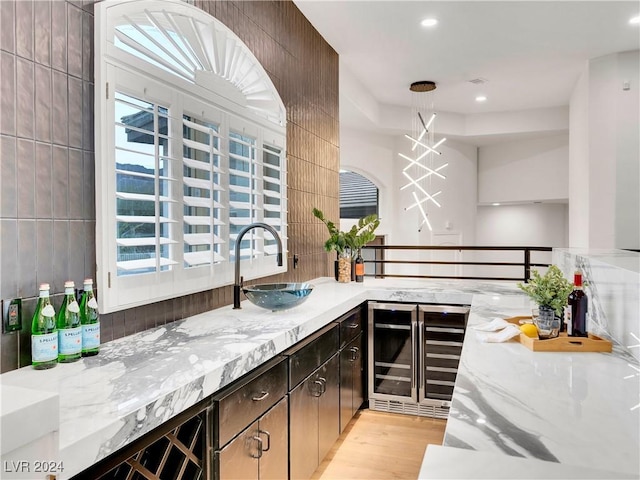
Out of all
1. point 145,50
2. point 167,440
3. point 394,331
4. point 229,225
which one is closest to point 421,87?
point 394,331

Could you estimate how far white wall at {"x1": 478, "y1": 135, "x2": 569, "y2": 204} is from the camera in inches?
280

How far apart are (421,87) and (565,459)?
4941 millimetres

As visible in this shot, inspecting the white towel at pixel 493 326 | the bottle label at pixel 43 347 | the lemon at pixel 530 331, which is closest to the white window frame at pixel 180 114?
the bottle label at pixel 43 347

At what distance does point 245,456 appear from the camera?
5.58ft

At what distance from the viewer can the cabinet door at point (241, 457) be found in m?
1.56

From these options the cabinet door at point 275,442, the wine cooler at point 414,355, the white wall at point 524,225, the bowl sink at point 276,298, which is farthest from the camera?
the white wall at point 524,225

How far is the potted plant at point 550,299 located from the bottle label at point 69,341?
5.12 feet

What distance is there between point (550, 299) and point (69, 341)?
5.65ft

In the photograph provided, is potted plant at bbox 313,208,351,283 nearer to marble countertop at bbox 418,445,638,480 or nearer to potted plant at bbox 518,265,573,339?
potted plant at bbox 518,265,573,339

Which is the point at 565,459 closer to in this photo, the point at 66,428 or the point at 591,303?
the point at 66,428

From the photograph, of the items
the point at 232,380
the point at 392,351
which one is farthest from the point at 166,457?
the point at 392,351

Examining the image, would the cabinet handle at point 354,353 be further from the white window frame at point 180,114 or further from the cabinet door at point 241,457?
the cabinet door at point 241,457

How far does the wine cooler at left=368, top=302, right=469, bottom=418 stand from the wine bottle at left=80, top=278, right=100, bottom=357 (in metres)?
2.25

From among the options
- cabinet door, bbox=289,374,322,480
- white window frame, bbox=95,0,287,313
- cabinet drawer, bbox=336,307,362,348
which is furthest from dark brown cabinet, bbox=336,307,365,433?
white window frame, bbox=95,0,287,313
